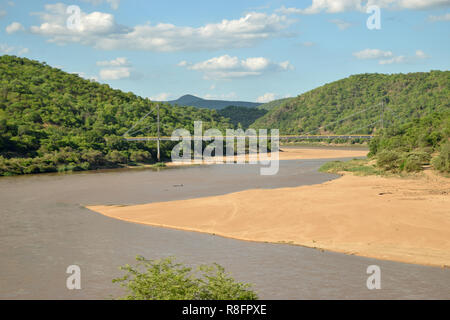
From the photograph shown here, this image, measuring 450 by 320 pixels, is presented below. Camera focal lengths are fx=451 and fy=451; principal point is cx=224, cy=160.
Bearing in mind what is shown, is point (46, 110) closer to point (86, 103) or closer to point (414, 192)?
point (86, 103)

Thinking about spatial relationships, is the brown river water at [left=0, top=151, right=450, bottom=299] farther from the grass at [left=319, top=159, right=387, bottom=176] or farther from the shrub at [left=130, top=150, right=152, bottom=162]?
the shrub at [left=130, top=150, right=152, bottom=162]

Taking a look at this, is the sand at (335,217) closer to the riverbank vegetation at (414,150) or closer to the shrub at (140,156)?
the riverbank vegetation at (414,150)

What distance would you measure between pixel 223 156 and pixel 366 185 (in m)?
47.1

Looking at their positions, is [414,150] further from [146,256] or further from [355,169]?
[146,256]

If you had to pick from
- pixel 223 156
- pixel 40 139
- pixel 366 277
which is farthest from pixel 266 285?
pixel 223 156

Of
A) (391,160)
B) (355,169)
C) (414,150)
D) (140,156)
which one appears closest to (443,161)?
(391,160)

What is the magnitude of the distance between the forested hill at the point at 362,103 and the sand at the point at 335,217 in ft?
302

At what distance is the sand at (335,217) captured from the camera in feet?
56.1

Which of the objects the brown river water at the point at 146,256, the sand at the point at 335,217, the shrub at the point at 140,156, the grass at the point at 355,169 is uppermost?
the shrub at the point at 140,156

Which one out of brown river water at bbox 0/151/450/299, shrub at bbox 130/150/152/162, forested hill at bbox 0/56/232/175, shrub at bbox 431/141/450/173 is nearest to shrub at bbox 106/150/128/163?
forested hill at bbox 0/56/232/175

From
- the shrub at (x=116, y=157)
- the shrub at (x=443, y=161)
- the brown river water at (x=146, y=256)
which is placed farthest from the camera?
the shrub at (x=116, y=157)

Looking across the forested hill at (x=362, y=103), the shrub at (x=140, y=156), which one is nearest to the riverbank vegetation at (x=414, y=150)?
the shrub at (x=140, y=156)

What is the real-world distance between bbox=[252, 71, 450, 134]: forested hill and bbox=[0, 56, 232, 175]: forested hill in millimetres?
59386

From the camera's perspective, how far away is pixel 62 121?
6388cm
